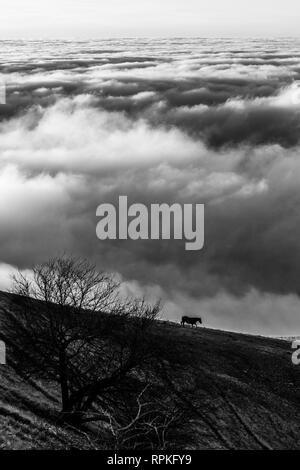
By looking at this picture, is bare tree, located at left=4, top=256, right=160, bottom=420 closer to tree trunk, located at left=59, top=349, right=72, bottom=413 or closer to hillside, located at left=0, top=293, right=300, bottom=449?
tree trunk, located at left=59, top=349, right=72, bottom=413

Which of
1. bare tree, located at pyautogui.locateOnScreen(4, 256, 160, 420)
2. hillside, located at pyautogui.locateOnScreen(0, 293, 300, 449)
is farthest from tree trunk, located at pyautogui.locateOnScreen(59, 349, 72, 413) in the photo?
hillside, located at pyautogui.locateOnScreen(0, 293, 300, 449)

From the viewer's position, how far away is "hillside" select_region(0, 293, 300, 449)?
30094 millimetres

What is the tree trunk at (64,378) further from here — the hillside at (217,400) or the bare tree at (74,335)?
the hillside at (217,400)

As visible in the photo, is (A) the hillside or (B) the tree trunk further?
(B) the tree trunk

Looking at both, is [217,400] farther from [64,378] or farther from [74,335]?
[74,335]

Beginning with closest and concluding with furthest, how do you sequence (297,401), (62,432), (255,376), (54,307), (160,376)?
(62,432)
(54,307)
(160,376)
(297,401)
(255,376)

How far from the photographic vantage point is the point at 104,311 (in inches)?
1558

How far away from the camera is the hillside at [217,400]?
1185 inches

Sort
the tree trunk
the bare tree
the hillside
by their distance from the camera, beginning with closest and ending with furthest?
1. the hillside
2. the tree trunk
3. the bare tree

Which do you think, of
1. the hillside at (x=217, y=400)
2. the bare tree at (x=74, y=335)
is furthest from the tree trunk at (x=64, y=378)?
the hillside at (x=217, y=400)
